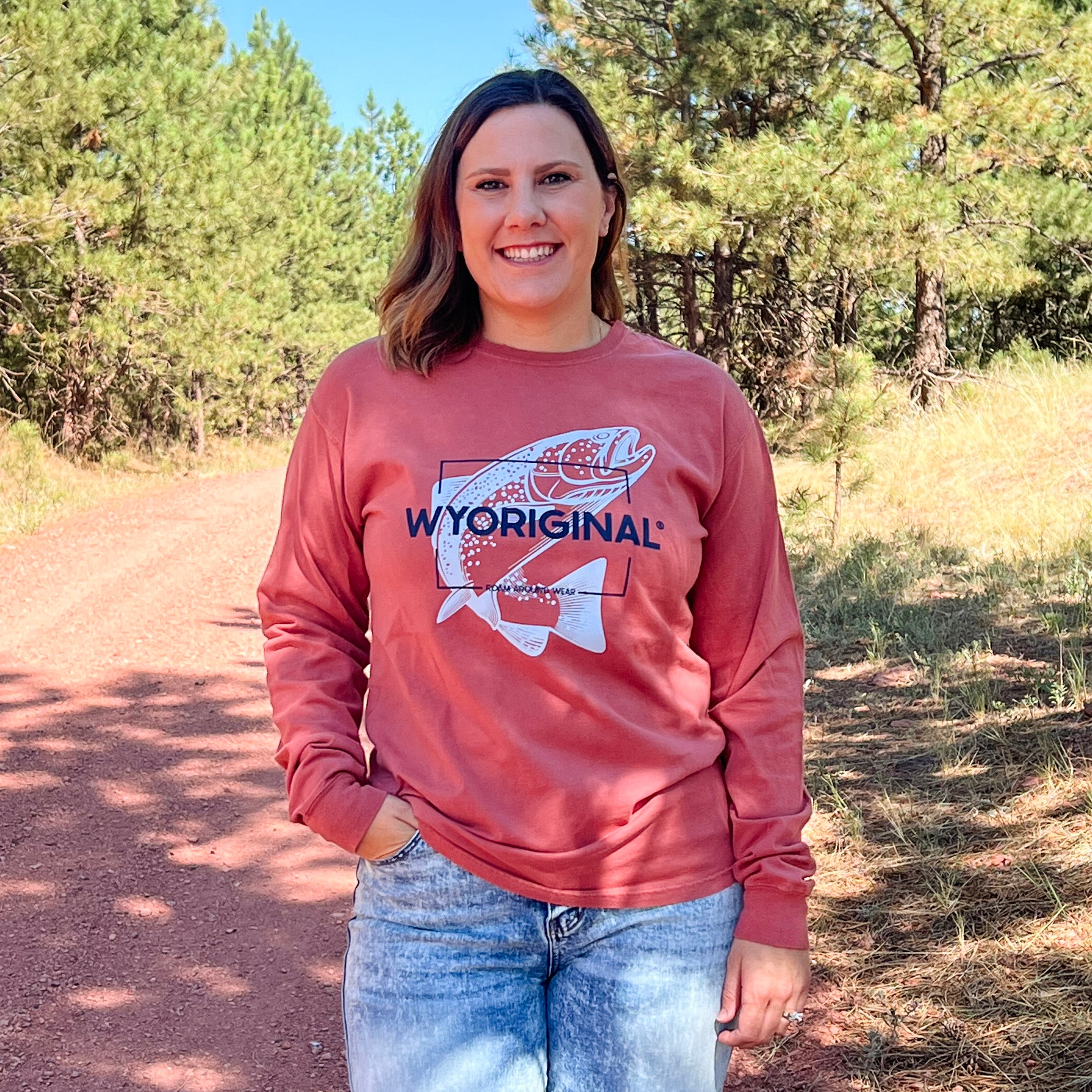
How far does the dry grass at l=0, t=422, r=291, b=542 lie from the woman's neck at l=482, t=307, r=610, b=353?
1020cm

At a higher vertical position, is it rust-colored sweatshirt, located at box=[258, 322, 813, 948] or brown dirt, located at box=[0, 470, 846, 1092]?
rust-colored sweatshirt, located at box=[258, 322, 813, 948]

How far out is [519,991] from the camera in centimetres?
151

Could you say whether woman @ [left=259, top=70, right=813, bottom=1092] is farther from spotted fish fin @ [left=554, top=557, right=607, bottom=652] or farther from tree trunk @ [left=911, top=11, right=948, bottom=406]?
tree trunk @ [left=911, top=11, right=948, bottom=406]

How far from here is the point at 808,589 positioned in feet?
23.3

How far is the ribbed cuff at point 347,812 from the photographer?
1571mm

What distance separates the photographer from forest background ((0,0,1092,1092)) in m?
3.31

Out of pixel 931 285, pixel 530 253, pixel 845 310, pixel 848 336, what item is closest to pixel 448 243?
pixel 530 253

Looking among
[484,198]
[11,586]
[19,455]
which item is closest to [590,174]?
[484,198]

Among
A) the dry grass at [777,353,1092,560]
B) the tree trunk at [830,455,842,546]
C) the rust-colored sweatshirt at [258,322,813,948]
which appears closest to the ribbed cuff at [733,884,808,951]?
the rust-colored sweatshirt at [258,322,813,948]

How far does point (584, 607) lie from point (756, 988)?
0.54 meters

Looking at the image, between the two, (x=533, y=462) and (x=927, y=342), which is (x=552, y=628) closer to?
(x=533, y=462)

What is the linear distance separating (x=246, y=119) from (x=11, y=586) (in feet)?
52.9

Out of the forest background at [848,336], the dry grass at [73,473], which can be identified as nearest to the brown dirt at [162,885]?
the forest background at [848,336]

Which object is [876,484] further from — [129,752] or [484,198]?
[484,198]
